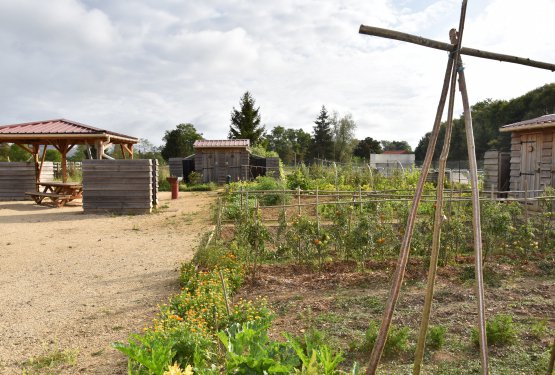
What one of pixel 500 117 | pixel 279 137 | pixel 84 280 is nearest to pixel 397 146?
pixel 279 137

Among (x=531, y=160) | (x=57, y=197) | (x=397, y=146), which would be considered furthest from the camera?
(x=397, y=146)

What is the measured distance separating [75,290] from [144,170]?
7792 mm

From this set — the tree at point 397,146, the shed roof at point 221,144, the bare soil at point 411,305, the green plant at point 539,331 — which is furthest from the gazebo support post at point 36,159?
the tree at point 397,146

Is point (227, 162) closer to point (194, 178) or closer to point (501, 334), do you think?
point (194, 178)

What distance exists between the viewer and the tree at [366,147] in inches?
2183

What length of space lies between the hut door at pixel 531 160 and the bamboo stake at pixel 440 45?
11.2 meters

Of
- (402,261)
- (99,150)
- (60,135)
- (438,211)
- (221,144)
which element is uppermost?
(221,144)

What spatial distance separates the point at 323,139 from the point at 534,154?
40117 mm

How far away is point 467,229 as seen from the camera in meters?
6.70

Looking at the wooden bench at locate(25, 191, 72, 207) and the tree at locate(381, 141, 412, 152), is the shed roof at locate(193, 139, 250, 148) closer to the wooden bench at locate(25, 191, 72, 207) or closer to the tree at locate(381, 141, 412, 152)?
the wooden bench at locate(25, 191, 72, 207)

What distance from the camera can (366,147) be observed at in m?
55.5

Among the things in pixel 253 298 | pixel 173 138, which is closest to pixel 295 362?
pixel 253 298

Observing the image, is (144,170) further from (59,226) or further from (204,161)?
(204,161)

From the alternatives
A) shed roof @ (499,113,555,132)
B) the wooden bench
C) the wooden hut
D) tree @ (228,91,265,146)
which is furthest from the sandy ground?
tree @ (228,91,265,146)
